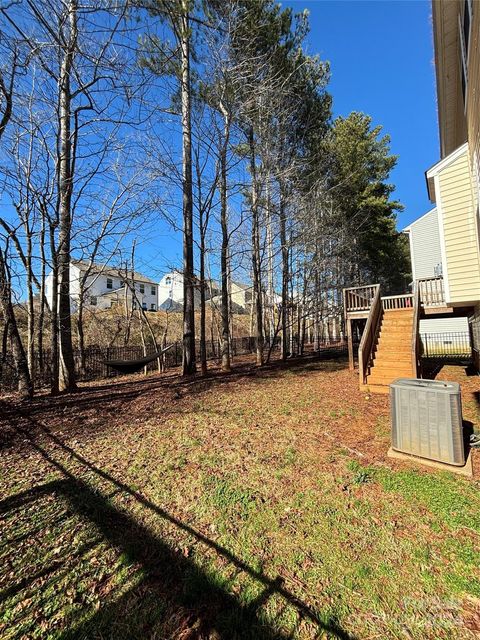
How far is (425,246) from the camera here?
49.6 ft

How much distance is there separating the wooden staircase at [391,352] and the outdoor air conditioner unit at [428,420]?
3177 millimetres

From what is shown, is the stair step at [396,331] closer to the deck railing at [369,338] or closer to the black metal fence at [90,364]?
the deck railing at [369,338]

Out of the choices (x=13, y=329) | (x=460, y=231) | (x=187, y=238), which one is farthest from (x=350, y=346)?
(x=13, y=329)

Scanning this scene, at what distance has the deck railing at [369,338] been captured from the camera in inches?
262

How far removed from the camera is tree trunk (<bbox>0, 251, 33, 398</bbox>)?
5.83m

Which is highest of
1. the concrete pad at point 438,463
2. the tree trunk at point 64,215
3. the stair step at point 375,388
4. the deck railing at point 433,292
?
the tree trunk at point 64,215

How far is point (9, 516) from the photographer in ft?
8.43

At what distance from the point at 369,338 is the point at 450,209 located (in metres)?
3.22

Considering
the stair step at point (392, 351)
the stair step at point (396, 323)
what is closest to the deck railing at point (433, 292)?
the stair step at point (396, 323)

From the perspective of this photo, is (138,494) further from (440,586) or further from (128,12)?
(128,12)

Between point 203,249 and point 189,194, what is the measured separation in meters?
1.69

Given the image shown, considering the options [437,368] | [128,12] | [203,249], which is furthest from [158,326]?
[128,12]

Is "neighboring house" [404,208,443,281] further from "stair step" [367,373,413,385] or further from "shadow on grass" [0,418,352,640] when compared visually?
"shadow on grass" [0,418,352,640]

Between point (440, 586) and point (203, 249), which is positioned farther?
point (203, 249)
